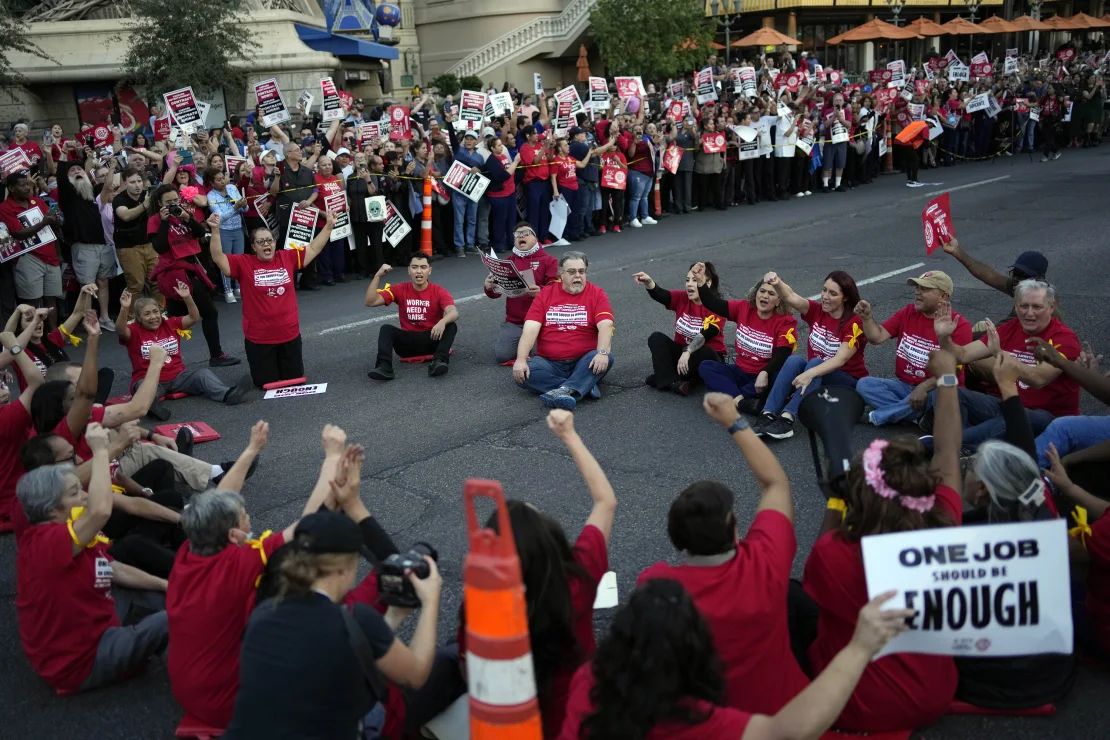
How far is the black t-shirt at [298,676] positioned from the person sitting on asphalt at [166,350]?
596cm

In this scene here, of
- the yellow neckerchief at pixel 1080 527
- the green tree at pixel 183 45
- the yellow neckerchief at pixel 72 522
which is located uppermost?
the green tree at pixel 183 45

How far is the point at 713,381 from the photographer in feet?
26.9

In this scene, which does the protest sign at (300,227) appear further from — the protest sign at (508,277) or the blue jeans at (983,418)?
the blue jeans at (983,418)

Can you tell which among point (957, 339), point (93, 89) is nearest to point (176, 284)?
point (957, 339)

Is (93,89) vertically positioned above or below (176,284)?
above

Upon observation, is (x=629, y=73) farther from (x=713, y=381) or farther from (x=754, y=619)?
(x=754, y=619)

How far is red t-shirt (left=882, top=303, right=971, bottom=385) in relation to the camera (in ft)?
24.0

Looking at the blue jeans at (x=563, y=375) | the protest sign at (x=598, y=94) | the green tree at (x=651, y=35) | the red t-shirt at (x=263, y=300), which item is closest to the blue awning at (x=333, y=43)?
the green tree at (x=651, y=35)

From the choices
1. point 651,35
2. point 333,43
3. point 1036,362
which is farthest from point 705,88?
point 1036,362

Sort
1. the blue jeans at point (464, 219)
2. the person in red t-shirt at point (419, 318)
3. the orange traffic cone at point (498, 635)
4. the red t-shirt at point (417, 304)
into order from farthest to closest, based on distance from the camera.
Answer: the blue jeans at point (464, 219)
the red t-shirt at point (417, 304)
the person in red t-shirt at point (419, 318)
the orange traffic cone at point (498, 635)

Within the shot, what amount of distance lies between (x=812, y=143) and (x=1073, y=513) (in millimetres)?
17618

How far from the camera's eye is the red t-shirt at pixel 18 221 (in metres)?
11.3

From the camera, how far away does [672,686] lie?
8.80ft

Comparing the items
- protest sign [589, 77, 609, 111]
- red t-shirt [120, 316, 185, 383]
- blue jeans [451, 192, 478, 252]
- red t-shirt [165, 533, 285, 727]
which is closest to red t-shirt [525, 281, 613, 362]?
red t-shirt [120, 316, 185, 383]
